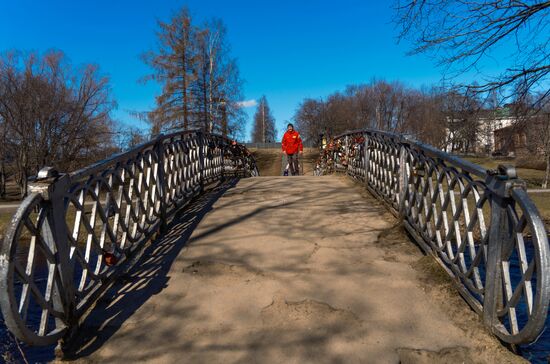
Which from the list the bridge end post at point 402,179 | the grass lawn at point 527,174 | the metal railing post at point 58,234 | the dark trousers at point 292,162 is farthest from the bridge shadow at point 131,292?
the grass lawn at point 527,174

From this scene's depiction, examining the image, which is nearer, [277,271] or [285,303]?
[285,303]

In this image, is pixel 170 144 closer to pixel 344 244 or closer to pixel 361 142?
pixel 344 244

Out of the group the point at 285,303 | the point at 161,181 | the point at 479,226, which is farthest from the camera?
the point at 161,181

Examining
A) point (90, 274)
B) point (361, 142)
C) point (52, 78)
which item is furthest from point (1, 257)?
point (52, 78)

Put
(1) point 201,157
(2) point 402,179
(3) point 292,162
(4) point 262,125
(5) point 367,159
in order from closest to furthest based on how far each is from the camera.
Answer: (2) point 402,179 → (5) point 367,159 → (1) point 201,157 → (3) point 292,162 → (4) point 262,125

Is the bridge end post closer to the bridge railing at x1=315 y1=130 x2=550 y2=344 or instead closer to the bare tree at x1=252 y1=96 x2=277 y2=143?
the bridge railing at x1=315 y1=130 x2=550 y2=344

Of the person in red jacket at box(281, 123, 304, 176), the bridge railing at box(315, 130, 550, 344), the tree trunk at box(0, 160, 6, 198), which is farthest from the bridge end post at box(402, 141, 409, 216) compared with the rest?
the tree trunk at box(0, 160, 6, 198)

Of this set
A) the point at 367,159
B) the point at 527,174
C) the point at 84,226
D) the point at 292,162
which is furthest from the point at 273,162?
the point at 84,226

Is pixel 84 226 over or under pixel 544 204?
over

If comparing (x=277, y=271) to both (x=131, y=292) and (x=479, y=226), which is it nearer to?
(x=131, y=292)

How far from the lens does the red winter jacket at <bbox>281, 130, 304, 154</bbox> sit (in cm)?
1302

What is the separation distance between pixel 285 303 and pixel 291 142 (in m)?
10.0

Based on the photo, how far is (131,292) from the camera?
12.1ft

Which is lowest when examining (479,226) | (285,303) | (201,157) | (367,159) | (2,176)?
(285,303)
